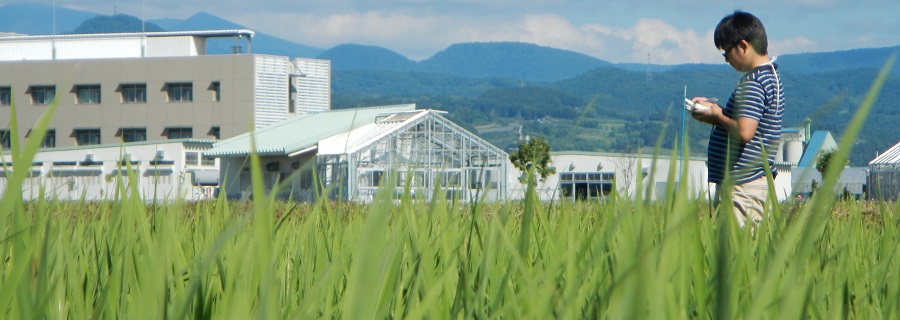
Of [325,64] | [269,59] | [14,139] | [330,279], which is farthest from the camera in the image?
[325,64]

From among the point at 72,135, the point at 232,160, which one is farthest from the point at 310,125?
the point at 72,135

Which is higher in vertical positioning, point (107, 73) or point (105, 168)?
point (107, 73)

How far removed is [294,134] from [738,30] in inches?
1263

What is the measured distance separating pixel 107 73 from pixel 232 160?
14798 millimetres

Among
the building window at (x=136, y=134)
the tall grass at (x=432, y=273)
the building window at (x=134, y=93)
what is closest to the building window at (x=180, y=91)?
the building window at (x=134, y=93)

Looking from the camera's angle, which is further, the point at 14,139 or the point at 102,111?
the point at 102,111

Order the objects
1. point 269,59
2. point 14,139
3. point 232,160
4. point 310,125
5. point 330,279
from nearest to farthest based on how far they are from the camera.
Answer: point 14,139
point 330,279
point 232,160
point 310,125
point 269,59

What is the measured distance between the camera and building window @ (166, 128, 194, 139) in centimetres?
4406

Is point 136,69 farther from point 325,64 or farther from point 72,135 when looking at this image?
point 325,64

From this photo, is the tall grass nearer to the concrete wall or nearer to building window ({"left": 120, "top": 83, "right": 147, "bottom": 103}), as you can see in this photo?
the concrete wall

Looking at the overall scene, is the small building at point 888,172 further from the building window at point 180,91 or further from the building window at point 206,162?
the building window at point 180,91

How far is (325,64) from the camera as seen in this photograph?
47.2 m

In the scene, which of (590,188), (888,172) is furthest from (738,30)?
(888,172)

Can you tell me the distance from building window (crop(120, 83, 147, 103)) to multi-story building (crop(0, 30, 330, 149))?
0.04 m
